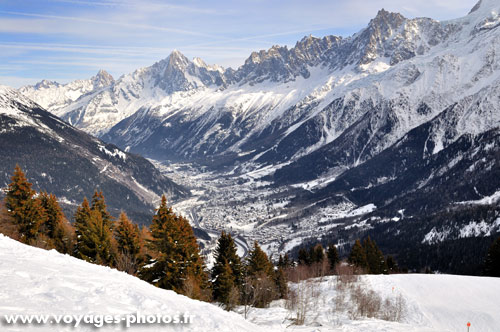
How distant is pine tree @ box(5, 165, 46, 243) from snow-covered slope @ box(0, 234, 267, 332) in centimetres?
3010

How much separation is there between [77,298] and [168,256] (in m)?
24.0

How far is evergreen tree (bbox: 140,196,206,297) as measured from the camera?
43812mm

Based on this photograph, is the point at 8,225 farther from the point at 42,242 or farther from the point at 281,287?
the point at 281,287

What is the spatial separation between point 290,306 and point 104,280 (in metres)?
33.9

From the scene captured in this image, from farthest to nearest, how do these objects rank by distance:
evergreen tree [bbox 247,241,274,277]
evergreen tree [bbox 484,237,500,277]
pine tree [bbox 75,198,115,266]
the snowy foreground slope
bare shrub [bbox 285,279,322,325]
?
evergreen tree [bbox 484,237,500,277], evergreen tree [bbox 247,241,274,277], pine tree [bbox 75,198,115,266], bare shrub [bbox 285,279,322,325], the snowy foreground slope

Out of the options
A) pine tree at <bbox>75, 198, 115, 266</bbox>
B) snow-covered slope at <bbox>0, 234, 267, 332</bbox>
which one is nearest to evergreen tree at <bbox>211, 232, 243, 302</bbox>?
pine tree at <bbox>75, 198, 115, 266</bbox>

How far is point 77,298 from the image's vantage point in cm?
2011

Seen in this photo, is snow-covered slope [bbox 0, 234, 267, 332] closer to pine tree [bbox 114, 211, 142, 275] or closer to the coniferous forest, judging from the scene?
the coniferous forest

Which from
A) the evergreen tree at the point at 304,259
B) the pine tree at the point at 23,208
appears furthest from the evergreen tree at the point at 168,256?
the evergreen tree at the point at 304,259

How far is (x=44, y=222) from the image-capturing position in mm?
57469

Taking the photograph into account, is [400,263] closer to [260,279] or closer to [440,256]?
[440,256]

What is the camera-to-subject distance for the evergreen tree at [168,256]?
43812 millimetres

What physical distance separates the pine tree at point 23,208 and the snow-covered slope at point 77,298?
30.1m

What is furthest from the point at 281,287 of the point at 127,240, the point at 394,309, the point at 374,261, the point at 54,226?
the point at 374,261
